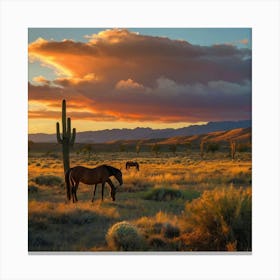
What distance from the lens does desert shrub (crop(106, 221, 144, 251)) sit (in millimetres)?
9297

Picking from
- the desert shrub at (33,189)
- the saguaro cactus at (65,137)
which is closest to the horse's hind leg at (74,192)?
the saguaro cactus at (65,137)

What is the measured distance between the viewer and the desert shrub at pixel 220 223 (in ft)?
30.5

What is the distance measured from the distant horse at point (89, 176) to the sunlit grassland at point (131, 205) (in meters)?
0.16

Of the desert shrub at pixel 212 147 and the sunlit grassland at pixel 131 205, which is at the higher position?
the desert shrub at pixel 212 147

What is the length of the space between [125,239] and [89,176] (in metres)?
2.14

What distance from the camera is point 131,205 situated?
1071cm

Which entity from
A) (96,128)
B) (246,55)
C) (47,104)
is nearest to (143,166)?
(96,128)

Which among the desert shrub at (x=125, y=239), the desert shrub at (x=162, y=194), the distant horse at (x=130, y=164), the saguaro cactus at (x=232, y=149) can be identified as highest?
the saguaro cactus at (x=232, y=149)

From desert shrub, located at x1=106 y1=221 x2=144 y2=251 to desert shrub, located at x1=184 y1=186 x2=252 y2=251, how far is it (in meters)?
0.97

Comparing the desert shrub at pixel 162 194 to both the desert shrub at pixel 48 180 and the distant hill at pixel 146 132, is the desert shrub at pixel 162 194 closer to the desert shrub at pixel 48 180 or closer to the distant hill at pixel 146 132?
the distant hill at pixel 146 132

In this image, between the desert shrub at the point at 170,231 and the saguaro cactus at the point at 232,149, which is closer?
the desert shrub at the point at 170,231

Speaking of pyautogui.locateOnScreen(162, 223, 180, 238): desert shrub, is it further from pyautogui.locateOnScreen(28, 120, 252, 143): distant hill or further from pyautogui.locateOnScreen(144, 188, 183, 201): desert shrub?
pyautogui.locateOnScreen(28, 120, 252, 143): distant hill
